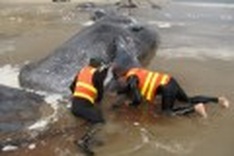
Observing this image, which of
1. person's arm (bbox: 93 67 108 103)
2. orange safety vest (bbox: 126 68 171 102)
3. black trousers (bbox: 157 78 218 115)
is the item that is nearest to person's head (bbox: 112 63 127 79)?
orange safety vest (bbox: 126 68 171 102)

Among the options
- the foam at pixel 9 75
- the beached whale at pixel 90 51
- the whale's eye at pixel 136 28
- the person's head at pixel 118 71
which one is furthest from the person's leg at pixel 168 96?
the foam at pixel 9 75

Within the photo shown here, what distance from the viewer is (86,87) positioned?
Result: 8930 millimetres

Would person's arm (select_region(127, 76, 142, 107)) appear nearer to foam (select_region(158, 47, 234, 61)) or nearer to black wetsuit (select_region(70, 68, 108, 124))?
black wetsuit (select_region(70, 68, 108, 124))

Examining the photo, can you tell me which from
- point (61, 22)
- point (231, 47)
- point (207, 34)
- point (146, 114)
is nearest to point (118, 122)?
point (146, 114)

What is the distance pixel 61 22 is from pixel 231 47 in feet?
25.7

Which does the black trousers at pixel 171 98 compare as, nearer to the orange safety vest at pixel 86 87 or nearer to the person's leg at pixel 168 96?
the person's leg at pixel 168 96

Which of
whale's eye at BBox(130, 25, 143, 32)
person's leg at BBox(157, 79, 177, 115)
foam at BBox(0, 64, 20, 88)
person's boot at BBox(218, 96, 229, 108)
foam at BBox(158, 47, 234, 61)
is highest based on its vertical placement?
whale's eye at BBox(130, 25, 143, 32)

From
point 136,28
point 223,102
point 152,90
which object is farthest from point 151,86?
point 136,28

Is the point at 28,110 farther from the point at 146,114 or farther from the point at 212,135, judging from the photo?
the point at 212,135

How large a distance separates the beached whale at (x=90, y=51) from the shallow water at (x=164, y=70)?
2.14 ft

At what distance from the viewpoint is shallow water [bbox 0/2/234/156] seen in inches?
317

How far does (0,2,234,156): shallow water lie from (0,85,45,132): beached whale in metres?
0.28

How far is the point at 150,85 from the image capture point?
30.9 feet

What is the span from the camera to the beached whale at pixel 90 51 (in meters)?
10.4
